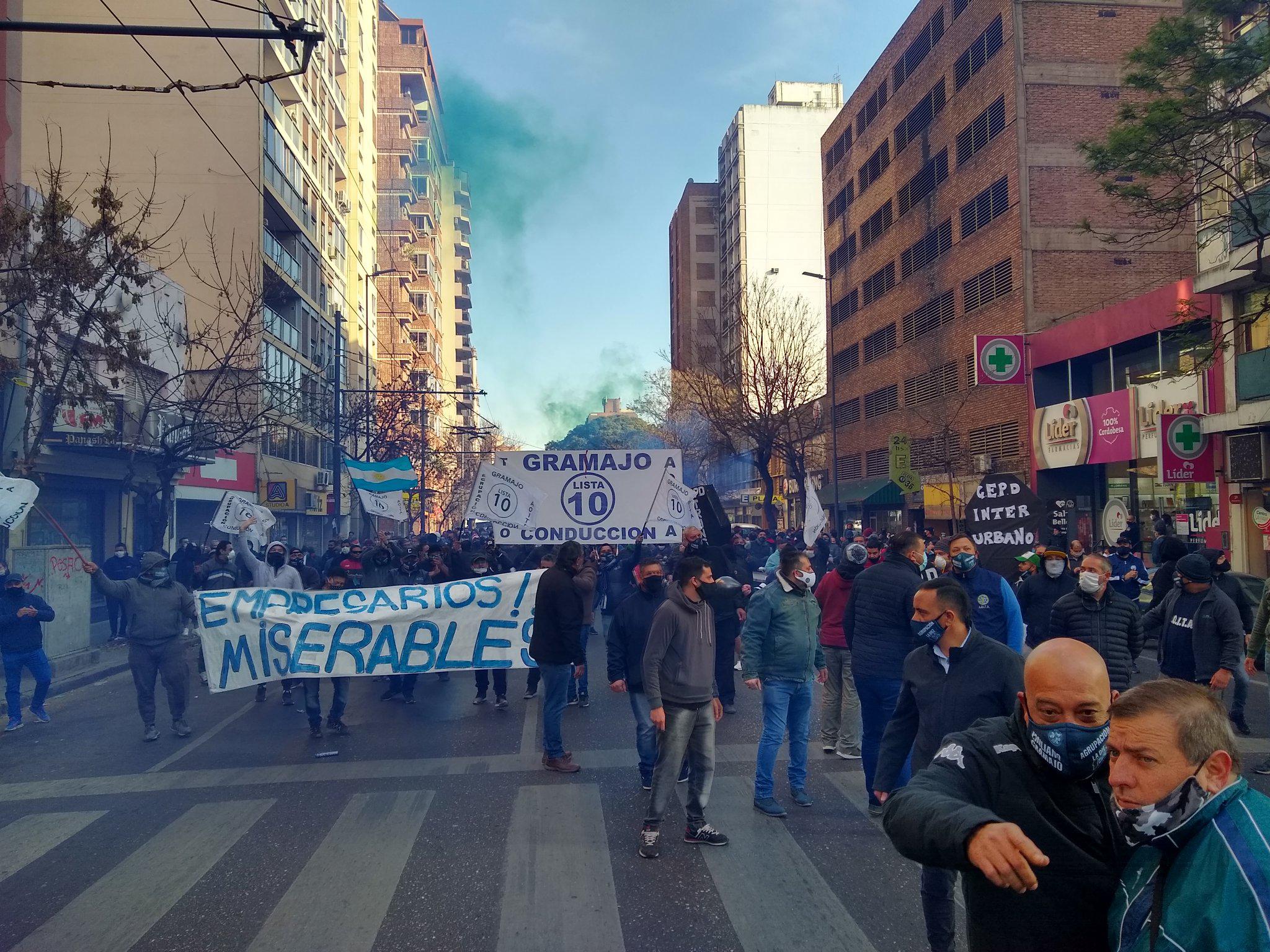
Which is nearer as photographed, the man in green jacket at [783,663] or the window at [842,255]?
the man in green jacket at [783,663]

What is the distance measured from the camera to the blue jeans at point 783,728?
21.1ft

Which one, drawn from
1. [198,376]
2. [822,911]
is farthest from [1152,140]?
[198,376]

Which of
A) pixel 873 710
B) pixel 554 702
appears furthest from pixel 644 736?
pixel 873 710

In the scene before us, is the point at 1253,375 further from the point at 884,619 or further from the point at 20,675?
the point at 20,675

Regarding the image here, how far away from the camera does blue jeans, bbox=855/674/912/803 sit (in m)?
6.41

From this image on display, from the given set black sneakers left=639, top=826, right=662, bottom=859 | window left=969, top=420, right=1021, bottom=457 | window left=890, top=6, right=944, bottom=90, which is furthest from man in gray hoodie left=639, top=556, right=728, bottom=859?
window left=890, top=6, right=944, bottom=90

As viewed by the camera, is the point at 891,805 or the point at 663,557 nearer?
the point at 891,805

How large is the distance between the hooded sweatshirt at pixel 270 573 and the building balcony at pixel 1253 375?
20181 millimetres

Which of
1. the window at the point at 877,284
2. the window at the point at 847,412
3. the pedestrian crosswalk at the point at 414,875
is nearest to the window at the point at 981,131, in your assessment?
the window at the point at 877,284

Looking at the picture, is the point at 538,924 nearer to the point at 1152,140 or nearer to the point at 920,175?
the point at 1152,140

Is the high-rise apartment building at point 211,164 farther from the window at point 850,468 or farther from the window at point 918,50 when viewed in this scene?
the window at point 850,468

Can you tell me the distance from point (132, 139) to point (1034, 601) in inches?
1396

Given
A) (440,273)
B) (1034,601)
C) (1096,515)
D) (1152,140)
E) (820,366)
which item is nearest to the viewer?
(1034,601)

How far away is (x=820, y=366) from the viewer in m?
61.3
